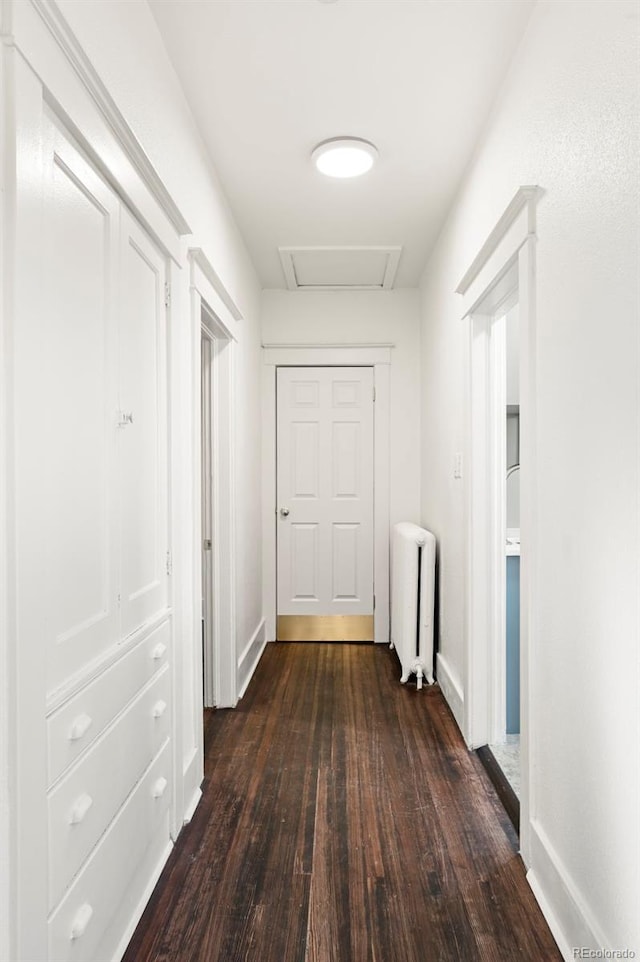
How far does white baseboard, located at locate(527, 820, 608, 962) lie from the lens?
1.36 m

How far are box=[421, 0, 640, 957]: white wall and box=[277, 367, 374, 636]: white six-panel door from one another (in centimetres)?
242

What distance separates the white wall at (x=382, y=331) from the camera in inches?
168

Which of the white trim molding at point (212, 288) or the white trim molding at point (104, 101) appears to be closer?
the white trim molding at point (104, 101)

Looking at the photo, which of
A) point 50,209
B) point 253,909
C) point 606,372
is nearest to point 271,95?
point 50,209

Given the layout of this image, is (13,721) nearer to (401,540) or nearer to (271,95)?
(271,95)

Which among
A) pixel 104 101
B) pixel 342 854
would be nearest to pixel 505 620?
pixel 342 854

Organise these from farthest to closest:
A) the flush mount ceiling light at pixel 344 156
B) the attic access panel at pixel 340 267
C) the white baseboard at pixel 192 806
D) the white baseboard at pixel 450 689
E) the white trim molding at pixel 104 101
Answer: the attic access panel at pixel 340 267 → the white baseboard at pixel 450 689 → the flush mount ceiling light at pixel 344 156 → the white baseboard at pixel 192 806 → the white trim molding at pixel 104 101

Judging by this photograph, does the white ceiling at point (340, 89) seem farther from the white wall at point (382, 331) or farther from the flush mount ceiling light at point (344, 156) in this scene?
the white wall at point (382, 331)

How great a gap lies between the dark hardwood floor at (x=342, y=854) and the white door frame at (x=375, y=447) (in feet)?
4.35

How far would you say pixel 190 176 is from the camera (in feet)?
7.21

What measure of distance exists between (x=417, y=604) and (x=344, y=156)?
2.34 m

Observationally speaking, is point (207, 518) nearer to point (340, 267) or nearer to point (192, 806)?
point (192, 806)

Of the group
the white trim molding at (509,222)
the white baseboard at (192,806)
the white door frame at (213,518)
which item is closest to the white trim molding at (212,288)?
the white door frame at (213,518)

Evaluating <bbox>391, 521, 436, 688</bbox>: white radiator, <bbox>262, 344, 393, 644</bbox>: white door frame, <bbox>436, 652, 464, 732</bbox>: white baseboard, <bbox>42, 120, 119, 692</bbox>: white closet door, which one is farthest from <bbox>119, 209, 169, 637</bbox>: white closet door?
<bbox>262, 344, 393, 644</bbox>: white door frame
